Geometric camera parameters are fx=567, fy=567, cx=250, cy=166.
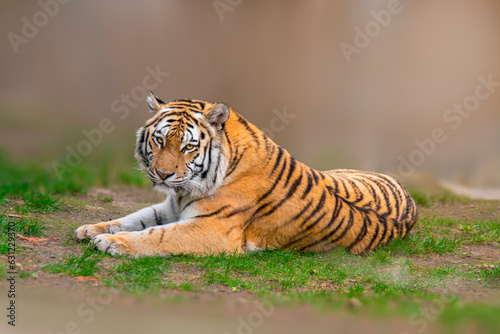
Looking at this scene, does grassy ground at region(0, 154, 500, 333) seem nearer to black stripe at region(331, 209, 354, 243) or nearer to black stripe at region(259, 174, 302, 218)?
black stripe at region(331, 209, 354, 243)

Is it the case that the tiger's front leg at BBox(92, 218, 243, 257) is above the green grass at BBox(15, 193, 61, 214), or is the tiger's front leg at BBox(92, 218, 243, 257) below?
above

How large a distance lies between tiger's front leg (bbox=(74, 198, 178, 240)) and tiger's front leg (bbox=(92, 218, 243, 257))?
9.8 inches

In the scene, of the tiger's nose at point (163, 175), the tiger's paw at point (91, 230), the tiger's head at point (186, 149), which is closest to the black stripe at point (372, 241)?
the tiger's head at point (186, 149)

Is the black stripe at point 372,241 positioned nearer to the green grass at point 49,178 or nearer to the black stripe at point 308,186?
the black stripe at point 308,186

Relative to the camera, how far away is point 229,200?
431 cm

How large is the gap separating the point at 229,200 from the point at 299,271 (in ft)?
2.48

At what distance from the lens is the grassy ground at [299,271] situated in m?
3.28

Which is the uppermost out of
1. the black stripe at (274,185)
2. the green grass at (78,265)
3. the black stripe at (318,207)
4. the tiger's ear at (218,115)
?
the tiger's ear at (218,115)

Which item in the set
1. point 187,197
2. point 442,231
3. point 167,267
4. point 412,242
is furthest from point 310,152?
point 167,267

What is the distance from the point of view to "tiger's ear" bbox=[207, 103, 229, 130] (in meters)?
4.27

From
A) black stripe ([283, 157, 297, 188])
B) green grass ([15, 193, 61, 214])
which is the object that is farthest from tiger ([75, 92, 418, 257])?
green grass ([15, 193, 61, 214])

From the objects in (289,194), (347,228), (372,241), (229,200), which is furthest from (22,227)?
(372,241)

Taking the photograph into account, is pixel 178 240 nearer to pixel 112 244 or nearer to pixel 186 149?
pixel 112 244

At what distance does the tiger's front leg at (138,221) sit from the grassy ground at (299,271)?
190 millimetres
